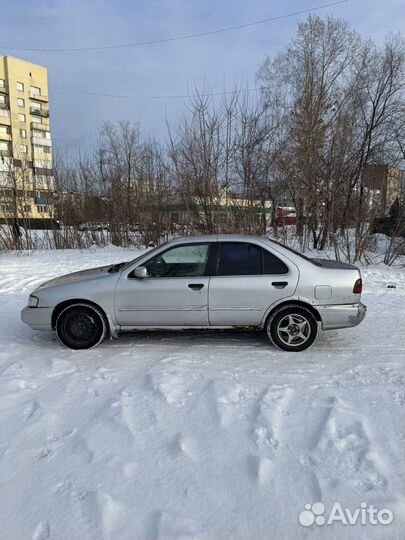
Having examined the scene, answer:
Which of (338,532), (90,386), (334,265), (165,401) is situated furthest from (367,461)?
(334,265)

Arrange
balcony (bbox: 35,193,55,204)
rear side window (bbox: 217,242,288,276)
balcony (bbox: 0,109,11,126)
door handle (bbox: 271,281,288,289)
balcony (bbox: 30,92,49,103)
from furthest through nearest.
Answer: balcony (bbox: 30,92,49,103), balcony (bbox: 0,109,11,126), balcony (bbox: 35,193,55,204), rear side window (bbox: 217,242,288,276), door handle (bbox: 271,281,288,289)

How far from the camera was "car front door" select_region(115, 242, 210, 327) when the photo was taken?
4922 mm

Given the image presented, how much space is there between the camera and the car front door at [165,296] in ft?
16.1

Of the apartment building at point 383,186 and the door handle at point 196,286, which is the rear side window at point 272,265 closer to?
the door handle at point 196,286

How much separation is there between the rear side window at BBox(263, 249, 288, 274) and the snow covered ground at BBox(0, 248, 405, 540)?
1.06 metres

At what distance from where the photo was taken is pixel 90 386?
3.96 meters

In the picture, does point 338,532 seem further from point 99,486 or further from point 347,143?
point 347,143

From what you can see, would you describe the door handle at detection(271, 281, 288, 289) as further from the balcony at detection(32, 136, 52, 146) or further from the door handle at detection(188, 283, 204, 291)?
the balcony at detection(32, 136, 52, 146)

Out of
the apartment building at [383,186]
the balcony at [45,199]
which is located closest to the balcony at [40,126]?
the balcony at [45,199]

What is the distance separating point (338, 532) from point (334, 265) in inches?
146

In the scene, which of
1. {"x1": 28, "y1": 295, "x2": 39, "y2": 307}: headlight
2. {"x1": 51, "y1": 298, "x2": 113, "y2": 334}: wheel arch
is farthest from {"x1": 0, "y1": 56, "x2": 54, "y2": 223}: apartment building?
{"x1": 51, "y1": 298, "x2": 113, "y2": 334}: wheel arch

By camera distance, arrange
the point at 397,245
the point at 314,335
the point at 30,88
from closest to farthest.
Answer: the point at 314,335, the point at 397,245, the point at 30,88

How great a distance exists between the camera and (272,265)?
5.01 meters
